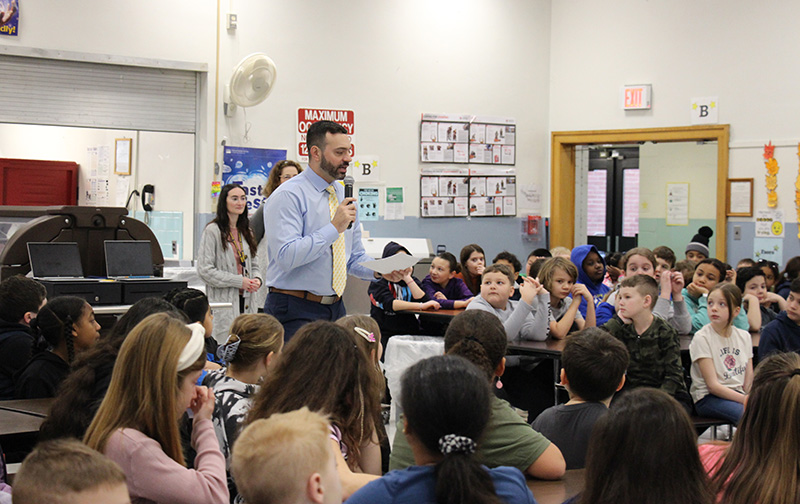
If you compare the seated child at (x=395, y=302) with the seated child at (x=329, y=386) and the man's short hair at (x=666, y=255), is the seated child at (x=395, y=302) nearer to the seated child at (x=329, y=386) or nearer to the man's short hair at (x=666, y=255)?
the man's short hair at (x=666, y=255)

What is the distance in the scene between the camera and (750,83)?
7727mm

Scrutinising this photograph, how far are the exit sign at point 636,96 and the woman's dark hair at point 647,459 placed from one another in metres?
6.99

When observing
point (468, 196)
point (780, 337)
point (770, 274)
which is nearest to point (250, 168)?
point (468, 196)

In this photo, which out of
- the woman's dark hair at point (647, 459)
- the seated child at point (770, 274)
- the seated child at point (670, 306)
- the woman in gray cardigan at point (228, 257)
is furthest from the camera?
the seated child at point (770, 274)

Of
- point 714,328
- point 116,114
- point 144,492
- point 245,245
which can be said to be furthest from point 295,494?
point 116,114

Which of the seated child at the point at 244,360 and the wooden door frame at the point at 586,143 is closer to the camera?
the seated child at the point at 244,360

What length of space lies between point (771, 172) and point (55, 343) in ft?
22.2

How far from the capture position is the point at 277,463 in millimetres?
1483

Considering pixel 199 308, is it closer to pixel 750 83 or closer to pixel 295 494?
pixel 295 494

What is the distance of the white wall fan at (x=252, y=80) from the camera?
674cm

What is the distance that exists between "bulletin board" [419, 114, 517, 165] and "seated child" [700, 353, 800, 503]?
6.36m

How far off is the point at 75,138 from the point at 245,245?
2.91 metres

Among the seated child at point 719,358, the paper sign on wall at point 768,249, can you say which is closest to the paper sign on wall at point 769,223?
the paper sign on wall at point 768,249

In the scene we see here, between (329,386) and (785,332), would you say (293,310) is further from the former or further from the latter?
(785,332)
